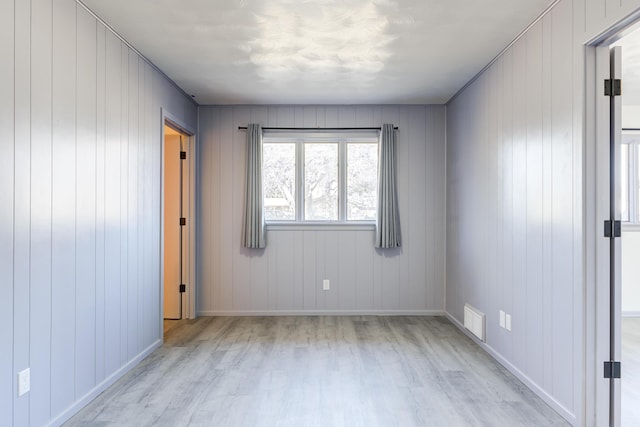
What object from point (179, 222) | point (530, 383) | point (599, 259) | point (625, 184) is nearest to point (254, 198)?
point (179, 222)

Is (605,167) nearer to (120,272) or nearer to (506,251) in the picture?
(506,251)

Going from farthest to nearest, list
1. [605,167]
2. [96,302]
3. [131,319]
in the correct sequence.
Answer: [131,319] → [96,302] → [605,167]

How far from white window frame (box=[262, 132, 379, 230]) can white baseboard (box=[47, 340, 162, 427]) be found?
202 centimetres

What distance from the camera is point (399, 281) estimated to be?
15.5 ft

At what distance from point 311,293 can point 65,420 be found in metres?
2.86

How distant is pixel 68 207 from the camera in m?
2.29

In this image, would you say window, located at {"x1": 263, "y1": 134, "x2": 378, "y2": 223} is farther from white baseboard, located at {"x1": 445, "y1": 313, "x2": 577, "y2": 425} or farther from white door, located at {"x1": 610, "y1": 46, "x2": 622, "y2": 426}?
white door, located at {"x1": 610, "y1": 46, "x2": 622, "y2": 426}

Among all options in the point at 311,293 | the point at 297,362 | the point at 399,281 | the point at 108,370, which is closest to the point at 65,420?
the point at 108,370

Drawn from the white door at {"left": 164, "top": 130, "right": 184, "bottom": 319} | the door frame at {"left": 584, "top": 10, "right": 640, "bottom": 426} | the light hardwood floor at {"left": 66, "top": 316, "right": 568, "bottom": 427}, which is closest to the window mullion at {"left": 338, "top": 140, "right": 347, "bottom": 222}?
the light hardwood floor at {"left": 66, "top": 316, "right": 568, "bottom": 427}

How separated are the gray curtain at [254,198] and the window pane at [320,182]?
577mm

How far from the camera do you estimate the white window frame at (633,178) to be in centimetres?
457

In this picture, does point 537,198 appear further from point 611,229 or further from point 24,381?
point 24,381

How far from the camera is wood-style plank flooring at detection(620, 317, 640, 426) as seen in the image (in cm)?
233

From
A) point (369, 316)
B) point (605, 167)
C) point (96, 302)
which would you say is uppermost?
point (605, 167)
